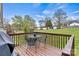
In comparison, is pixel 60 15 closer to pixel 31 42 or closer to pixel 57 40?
pixel 57 40

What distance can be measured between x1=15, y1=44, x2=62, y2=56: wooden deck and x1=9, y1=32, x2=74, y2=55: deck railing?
4 centimetres

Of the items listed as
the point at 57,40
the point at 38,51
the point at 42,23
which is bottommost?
the point at 38,51

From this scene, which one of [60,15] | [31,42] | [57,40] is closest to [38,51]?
[31,42]

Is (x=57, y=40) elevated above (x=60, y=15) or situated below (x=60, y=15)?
below

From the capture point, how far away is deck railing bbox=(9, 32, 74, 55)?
1746 millimetres

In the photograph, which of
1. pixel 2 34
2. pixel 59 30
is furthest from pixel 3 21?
pixel 59 30

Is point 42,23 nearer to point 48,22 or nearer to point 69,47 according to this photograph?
point 48,22

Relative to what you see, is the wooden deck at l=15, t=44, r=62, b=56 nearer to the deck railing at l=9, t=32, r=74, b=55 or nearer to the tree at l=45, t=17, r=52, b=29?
the deck railing at l=9, t=32, r=74, b=55

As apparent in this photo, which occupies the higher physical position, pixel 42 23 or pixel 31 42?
pixel 42 23

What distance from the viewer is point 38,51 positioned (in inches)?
69.9

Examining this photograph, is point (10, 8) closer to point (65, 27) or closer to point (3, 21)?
point (3, 21)

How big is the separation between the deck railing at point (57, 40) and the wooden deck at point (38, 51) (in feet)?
0.14

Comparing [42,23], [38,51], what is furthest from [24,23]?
[38,51]

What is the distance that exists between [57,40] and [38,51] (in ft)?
0.75
